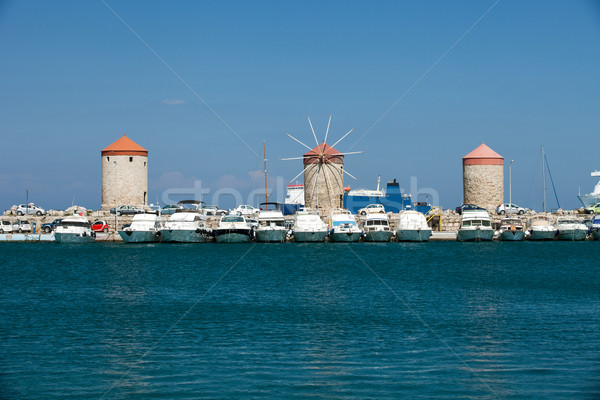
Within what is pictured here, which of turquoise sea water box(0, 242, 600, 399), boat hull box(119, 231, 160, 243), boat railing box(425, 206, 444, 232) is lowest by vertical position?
turquoise sea water box(0, 242, 600, 399)

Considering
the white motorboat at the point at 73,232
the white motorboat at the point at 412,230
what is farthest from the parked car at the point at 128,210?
the white motorboat at the point at 412,230

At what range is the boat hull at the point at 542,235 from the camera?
58.2m

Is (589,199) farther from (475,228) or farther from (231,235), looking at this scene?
(231,235)

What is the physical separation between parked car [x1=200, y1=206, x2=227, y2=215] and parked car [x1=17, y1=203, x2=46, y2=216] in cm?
1486

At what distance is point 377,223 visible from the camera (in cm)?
5700

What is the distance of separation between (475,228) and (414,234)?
4.60 meters

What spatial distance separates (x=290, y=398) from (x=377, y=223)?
44.3 meters

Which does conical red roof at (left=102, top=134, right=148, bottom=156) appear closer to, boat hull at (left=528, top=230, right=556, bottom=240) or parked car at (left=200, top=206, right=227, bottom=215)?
parked car at (left=200, top=206, right=227, bottom=215)

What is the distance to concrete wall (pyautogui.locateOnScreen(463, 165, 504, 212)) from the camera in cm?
7444

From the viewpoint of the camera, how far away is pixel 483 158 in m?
75.1

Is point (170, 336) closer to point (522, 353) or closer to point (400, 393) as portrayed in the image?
point (400, 393)

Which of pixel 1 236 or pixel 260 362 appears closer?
pixel 260 362

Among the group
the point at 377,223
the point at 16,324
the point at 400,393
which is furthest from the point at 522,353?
the point at 377,223

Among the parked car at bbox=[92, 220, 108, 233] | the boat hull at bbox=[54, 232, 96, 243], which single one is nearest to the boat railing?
the parked car at bbox=[92, 220, 108, 233]
